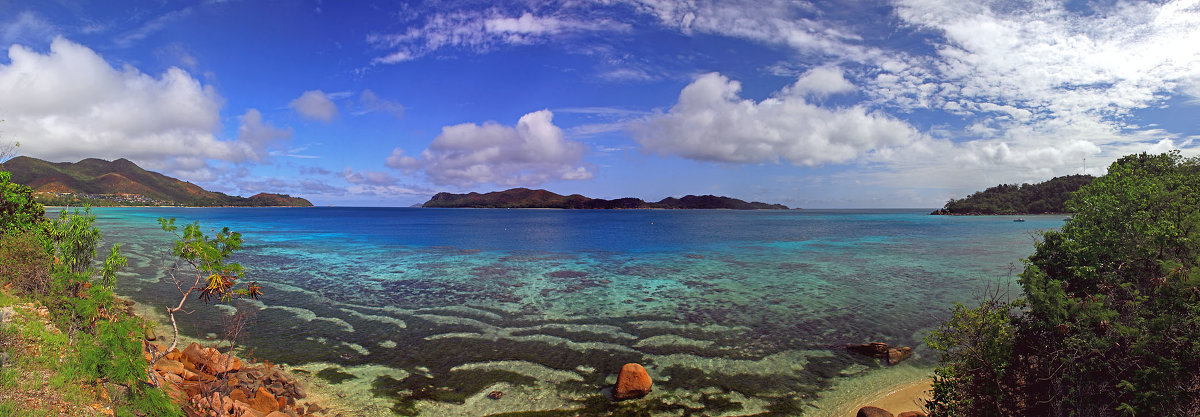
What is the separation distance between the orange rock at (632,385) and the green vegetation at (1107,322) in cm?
772

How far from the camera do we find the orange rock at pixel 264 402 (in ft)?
39.4

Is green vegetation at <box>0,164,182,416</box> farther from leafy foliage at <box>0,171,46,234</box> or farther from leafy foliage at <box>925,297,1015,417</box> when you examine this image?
leafy foliage at <box>925,297,1015,417</box>

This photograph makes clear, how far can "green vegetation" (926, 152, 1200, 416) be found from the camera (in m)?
8.59

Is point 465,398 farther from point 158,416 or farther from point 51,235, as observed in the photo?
point 51,235

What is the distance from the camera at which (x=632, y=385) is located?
14.2 m

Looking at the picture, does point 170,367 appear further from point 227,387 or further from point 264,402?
point 264,402

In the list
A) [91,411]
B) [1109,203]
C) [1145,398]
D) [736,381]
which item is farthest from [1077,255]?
[91,411]

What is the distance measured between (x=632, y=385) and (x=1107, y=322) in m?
11.1

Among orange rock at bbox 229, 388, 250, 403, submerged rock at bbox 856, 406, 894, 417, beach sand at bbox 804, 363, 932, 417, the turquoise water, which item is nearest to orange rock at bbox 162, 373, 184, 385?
orange rock at bbox 229, 388, 250, 403

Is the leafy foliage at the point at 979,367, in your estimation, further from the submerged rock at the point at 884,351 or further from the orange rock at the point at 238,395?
the orange rock at the point at 238,395

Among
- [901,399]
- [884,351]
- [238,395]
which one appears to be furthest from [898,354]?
[238,395]

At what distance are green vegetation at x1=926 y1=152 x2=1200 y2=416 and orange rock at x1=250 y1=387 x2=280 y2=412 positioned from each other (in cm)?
1688

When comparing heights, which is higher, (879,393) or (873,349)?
(873,349)

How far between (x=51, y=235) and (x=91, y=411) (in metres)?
17.7
